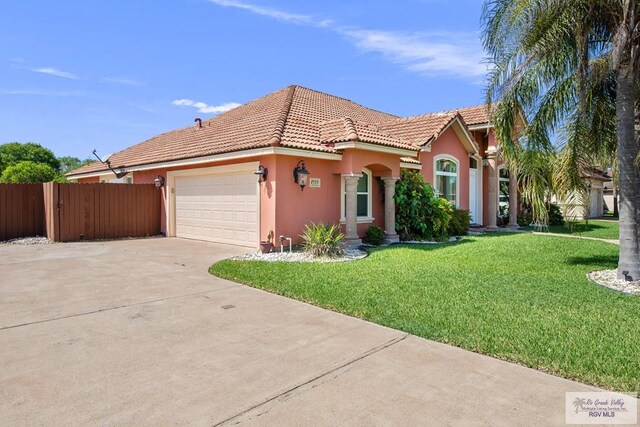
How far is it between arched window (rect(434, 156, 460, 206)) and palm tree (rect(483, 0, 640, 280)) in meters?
7.55

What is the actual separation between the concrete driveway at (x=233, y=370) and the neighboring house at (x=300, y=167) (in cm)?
580

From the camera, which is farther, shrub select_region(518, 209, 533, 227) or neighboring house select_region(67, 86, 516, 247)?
shrub select_region(518, 209, 533, 227)

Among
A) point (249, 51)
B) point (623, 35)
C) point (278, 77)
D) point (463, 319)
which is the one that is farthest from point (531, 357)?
point (278, 77)

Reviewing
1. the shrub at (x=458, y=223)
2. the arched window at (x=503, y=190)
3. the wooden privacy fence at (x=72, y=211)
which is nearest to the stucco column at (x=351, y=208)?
the shrub at (x=458, y=223)

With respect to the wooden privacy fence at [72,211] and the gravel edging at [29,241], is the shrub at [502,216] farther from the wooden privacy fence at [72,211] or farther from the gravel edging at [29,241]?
the gravel edging at [29,241]

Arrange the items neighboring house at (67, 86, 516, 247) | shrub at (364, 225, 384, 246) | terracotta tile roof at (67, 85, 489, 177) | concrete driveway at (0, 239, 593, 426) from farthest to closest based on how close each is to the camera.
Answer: shrub at (364, 225, 384, 246) → terracotta tile roof at (67, 85, 489, 177) → neighboring house at (67, 86, 516, 247) → concrete driveway at (0, 239, 593, 426)

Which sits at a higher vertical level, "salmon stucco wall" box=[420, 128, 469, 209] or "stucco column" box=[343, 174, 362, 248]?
"salmon stucco wall" box=[420, 128, 469, 209]

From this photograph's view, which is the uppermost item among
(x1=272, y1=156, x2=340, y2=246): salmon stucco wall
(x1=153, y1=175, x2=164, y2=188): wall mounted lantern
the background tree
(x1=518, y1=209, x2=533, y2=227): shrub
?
the background tree

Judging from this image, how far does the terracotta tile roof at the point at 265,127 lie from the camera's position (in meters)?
12.7

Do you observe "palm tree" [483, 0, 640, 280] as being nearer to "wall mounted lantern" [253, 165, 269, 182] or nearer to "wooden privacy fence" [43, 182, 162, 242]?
"wall mounted lantern" [253, 165, 269, 182]

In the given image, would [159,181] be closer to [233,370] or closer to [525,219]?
[233,370]

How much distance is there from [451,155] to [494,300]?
1277cm

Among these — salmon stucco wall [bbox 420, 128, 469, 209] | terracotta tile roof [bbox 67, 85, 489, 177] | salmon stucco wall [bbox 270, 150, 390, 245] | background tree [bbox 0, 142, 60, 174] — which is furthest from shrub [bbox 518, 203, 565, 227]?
background tree [bbox 0, 142, 60, 174]

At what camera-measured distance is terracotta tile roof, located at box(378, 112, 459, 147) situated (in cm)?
1623
